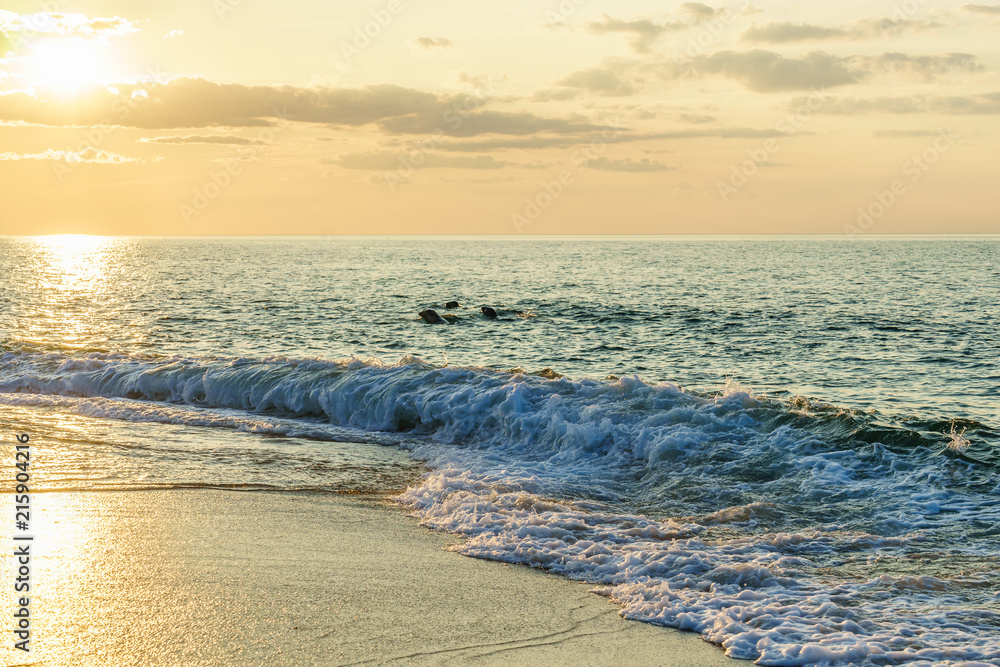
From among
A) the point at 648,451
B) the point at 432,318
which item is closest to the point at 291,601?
the point at 648,451

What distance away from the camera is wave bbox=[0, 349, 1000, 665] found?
5754 millimetres

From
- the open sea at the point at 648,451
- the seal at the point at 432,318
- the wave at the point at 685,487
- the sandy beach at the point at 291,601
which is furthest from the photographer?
the seal at the point at 432,318

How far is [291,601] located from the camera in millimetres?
5660

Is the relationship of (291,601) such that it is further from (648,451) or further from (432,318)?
(432,318)

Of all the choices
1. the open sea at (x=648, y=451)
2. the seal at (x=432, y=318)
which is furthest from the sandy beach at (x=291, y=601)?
the seal at (x=432, y=318)

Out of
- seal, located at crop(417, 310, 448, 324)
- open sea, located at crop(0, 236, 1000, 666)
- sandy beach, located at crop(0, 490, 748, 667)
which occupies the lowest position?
seal, located at crop(417, 310, 448, 324)

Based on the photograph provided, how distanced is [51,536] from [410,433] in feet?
23.6

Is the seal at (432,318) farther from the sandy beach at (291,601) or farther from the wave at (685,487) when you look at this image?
the sandy beach at (291,601)

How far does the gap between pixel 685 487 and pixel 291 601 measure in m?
5.65

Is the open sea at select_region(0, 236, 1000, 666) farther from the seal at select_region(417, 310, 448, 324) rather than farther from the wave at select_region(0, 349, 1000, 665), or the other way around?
the seal at select_region(417, 310, 448, 324)

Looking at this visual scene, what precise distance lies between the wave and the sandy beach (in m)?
0.49

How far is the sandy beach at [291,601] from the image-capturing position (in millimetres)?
4914

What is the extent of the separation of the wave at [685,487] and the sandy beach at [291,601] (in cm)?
49

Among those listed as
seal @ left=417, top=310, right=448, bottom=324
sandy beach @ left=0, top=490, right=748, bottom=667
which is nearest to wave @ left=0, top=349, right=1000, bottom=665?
sandy beach @ left=0, top=490, right=748, bottom=667
